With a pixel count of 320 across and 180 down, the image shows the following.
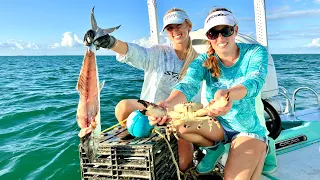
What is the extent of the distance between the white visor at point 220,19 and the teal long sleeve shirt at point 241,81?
0.38 m

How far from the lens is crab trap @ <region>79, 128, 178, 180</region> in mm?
2574

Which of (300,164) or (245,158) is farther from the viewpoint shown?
(300,164)

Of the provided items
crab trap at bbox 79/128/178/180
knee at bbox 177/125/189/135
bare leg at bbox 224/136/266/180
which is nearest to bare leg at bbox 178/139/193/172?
knee at bbox 177/125/189/135

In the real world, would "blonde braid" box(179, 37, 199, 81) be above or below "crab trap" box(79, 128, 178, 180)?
above

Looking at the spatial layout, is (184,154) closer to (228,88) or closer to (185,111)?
(228,88)

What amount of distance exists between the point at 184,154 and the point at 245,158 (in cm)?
77

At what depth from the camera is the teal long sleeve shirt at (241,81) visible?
9.51 feet

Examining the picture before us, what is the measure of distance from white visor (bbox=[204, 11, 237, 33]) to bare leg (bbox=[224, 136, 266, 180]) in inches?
41.6

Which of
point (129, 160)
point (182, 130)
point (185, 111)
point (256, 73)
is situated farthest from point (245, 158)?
point (129, 160)

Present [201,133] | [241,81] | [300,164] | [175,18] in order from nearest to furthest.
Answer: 1. [241,81]
2. [201,133]
3. [175,18]
4. [300,164]

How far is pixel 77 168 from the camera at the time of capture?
6.01 m

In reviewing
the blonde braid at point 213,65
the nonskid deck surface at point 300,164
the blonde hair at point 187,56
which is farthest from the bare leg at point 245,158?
the blonde hair at point 187,56

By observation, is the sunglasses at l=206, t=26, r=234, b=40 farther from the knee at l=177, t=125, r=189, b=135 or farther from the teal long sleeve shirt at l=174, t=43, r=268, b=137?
the knee at l=177, t=125, r=189, b=135

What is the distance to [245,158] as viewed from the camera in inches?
108
